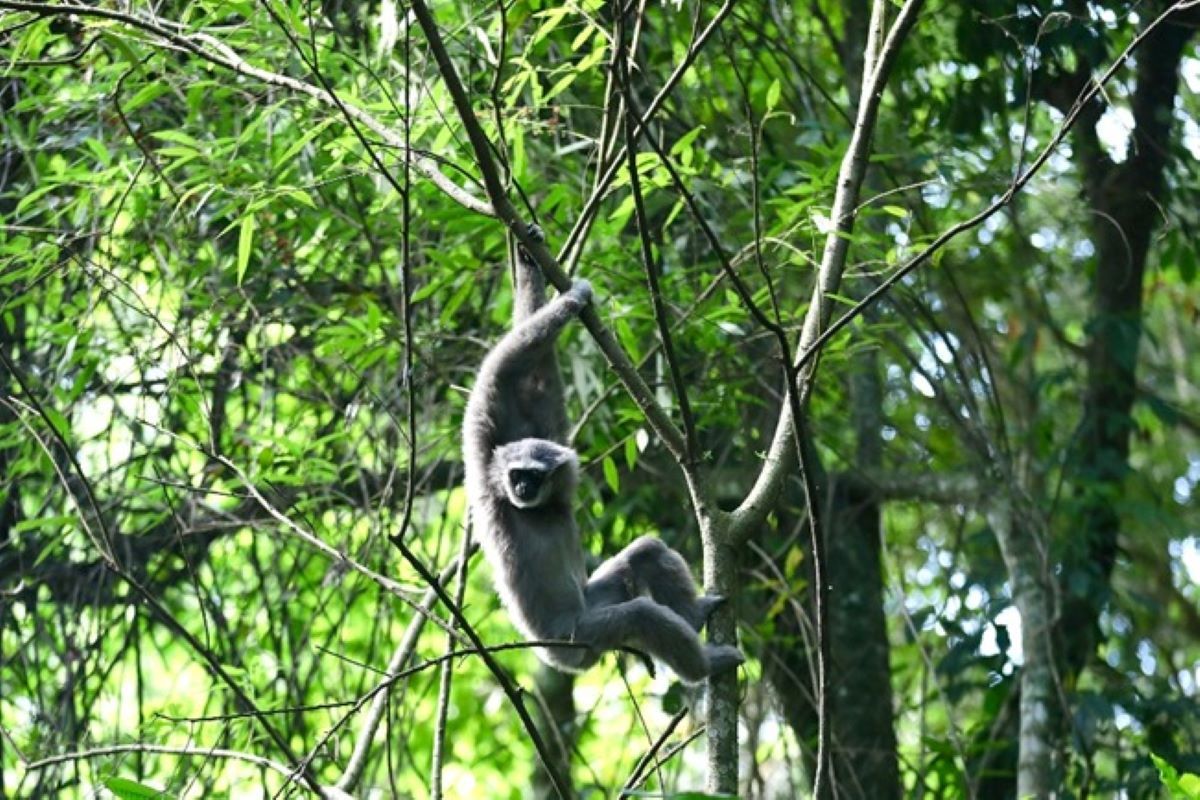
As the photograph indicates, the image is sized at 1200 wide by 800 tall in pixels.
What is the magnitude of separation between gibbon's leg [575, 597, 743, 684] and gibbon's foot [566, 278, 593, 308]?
146cm

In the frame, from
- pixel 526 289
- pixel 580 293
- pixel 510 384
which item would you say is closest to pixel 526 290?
pixel 526 289

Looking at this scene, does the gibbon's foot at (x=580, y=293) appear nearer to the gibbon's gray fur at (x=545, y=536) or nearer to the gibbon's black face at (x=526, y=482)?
the gibbon's gray fur at (x=545, y=536)

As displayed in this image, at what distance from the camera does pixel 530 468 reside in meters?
6.03

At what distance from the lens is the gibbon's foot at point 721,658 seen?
4.28 meters

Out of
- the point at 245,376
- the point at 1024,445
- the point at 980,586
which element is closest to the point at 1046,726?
the point at 980,586

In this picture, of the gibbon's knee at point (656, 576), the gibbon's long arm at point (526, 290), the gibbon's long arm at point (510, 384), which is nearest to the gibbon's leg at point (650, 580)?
the gibbon's knee at point (656, 576)

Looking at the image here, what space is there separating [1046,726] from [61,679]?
613 cm

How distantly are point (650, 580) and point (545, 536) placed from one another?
53 centimetres

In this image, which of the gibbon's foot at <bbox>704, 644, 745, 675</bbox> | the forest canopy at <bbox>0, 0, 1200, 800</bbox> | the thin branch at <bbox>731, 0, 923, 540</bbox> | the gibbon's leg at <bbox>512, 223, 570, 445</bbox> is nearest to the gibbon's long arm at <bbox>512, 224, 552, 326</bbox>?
the forest canopy at <bbox>0, 0, 1200, 800</bbox>

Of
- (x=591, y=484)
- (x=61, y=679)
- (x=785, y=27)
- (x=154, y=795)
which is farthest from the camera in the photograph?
(x=61, y=679)

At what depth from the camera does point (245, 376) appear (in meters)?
8.35

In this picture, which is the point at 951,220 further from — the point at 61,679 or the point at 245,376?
the point at 61,679

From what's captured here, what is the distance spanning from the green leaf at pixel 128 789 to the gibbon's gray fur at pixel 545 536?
2139mm

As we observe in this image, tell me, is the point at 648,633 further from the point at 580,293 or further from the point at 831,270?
the point at 831,270
